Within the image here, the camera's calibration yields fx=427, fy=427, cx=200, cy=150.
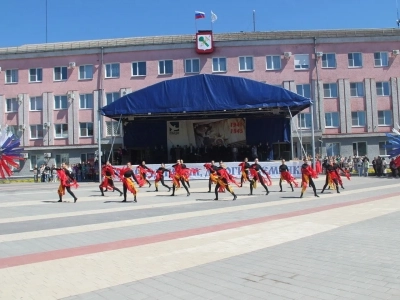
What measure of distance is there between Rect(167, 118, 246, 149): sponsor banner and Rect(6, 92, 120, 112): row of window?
9711 millimetres

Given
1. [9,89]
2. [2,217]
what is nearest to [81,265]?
[2,217]

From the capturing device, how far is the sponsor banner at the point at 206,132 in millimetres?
36966

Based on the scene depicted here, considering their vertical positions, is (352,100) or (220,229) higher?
(352,100)

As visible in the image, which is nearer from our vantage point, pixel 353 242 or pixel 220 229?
pixel 353 242

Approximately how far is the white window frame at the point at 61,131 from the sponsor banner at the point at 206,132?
42.7ft

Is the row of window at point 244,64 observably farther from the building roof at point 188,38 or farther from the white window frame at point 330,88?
the building roof at point 188,38

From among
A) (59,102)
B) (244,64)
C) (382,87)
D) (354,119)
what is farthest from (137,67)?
(382,87)

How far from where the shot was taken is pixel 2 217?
1408 centimetres

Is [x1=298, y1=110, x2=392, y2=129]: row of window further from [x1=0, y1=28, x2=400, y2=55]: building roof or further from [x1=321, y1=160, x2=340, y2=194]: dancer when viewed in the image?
[x1=321, y1=160, x2=340, y2=194]: dancer

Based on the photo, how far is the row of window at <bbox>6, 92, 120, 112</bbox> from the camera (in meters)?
43.9

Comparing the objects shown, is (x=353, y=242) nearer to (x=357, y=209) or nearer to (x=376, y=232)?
(x=376, y=232)

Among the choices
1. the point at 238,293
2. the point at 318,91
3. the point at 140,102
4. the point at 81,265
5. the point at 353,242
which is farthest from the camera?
the point at 318,91

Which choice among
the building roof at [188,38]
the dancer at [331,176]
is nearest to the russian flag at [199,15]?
the building roof at [188,38]

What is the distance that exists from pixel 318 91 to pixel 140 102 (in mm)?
19995
